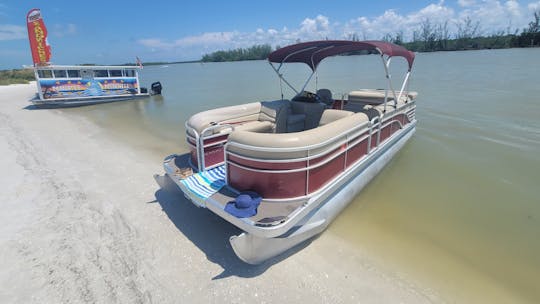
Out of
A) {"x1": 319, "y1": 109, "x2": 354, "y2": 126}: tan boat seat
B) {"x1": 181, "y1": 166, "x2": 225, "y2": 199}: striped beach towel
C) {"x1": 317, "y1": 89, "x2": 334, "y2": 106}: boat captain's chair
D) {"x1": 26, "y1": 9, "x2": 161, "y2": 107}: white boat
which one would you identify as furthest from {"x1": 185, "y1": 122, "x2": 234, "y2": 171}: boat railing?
{"x1": 26, "y1": 9, "x2": 161, "y2": 107}: white boat

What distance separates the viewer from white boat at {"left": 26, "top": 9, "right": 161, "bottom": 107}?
14.6 metres

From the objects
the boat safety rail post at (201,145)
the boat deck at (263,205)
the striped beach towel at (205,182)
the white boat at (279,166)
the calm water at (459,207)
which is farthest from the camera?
the boat safety rail post at (201,145)

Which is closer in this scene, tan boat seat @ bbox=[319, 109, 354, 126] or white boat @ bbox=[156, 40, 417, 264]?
white boat @ bbox=[156, 40, 417, 264]

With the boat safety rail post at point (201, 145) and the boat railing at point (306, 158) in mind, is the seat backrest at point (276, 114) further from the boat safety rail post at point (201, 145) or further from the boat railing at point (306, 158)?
the boat railing at point (306, 158)

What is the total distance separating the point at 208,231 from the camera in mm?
3922

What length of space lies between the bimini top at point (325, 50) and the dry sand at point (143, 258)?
131 inches

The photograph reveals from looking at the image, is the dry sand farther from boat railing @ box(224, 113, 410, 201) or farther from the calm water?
boat railing @ box(224, 113, 410, 201)

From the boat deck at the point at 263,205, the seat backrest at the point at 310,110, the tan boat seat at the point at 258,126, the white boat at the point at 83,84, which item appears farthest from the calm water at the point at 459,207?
the white boat at the point at 83,84

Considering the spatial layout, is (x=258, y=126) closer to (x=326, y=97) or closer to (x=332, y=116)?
(x=332, y=116)

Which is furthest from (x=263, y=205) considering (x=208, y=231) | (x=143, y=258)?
(x=143, y=258)

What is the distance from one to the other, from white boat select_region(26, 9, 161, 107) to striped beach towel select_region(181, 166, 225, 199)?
15006mm

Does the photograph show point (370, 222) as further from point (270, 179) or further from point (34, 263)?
point (34, 263)

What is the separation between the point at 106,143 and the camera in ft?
28.2

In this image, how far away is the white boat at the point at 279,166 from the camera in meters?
3.20
